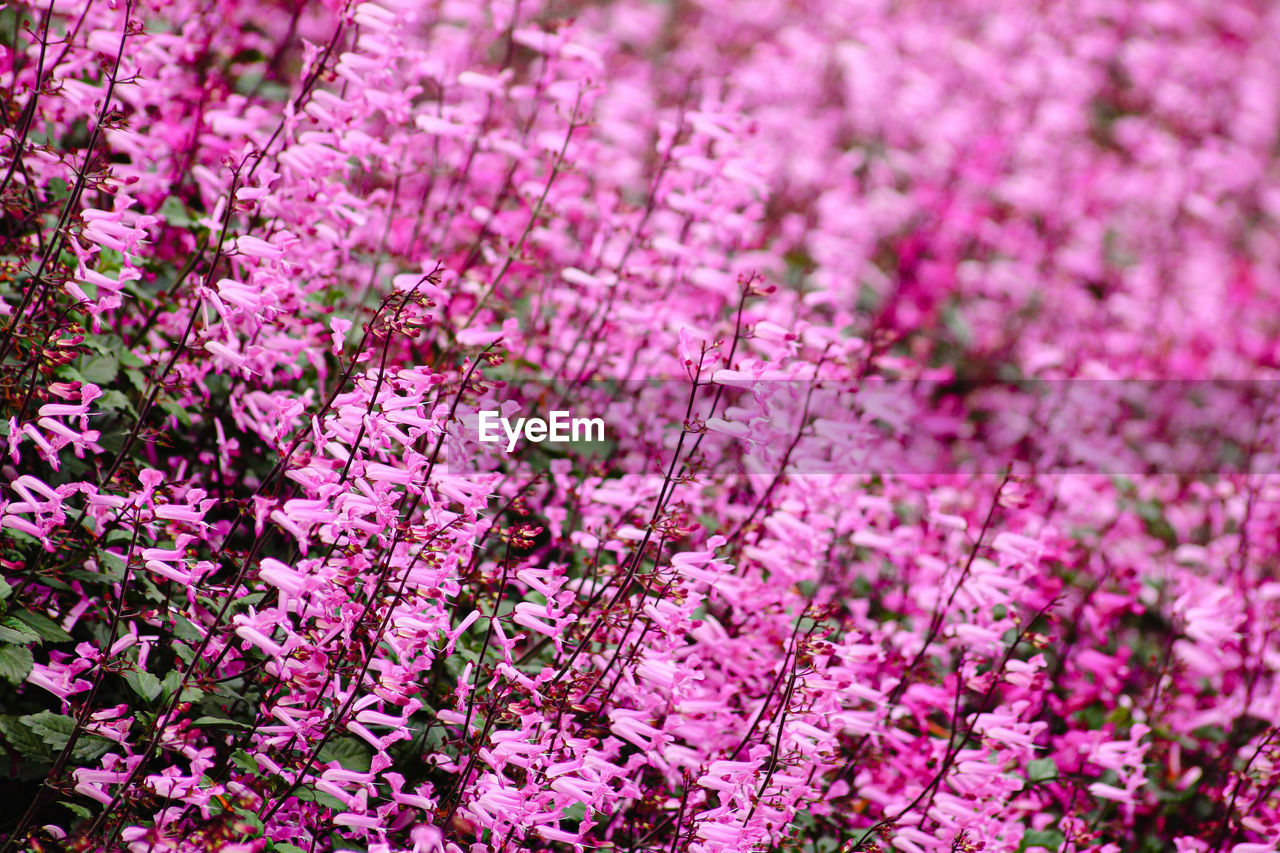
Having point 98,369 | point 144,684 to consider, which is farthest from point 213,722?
point 98,369

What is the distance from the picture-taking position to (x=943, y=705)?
13.5ft

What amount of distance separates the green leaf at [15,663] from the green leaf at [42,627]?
0.29 feet

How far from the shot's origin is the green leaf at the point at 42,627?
306 centimetres

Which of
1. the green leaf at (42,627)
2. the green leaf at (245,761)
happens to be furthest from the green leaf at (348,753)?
the green leaf at (42,627)

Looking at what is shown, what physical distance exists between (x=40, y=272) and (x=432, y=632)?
5.28 ft

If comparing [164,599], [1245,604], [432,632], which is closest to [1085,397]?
[1245,604]

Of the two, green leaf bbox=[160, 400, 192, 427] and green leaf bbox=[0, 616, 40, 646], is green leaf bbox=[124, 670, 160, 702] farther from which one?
green leaf bbox=[160, 400, 192, 427]

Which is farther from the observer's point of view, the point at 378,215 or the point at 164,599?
the point at 378,215

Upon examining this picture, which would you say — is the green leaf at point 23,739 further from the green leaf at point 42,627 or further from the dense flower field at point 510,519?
the green leaf at point 42,627

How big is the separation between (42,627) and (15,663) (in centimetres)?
19

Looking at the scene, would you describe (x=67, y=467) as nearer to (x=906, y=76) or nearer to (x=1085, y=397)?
(x=1085, y=397)

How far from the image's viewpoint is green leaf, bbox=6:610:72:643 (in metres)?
3.06

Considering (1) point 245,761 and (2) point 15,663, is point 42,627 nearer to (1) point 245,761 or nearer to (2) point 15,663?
(2) point 15,663

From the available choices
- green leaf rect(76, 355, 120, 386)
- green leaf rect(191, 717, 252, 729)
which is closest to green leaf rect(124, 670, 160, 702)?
green leaf rect(191, 717, 252, 729)
